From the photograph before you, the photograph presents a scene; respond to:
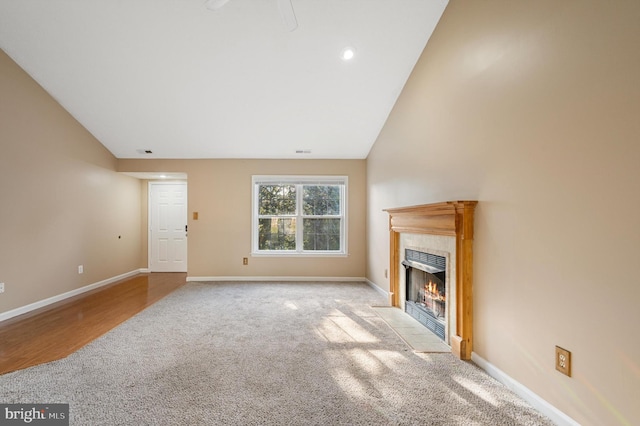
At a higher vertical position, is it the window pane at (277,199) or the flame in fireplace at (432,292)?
the window pane at (277,199)

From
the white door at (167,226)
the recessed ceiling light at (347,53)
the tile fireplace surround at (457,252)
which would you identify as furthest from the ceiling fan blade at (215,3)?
the white door at (167,226)

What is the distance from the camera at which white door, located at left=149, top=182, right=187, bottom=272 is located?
237 inches

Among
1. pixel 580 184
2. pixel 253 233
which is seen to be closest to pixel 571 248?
pixel 580 184

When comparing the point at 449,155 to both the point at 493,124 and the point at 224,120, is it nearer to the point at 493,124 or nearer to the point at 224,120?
the point at 493,124

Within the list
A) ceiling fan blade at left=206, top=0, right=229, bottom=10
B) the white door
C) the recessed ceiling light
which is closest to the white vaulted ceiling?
the recessed ceiling light

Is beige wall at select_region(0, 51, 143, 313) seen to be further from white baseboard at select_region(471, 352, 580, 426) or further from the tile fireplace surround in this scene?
white baseboard at select_region(471, 352, 580, 426)

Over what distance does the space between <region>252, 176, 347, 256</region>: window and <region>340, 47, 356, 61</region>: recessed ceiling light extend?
2418 mm

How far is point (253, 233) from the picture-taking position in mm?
5246

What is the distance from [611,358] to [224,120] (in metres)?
4.49

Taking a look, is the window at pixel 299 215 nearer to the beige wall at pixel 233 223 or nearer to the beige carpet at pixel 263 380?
the beige wall at pixel 233 223

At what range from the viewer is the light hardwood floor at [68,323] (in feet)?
7.88

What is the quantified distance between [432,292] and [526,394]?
1211mm

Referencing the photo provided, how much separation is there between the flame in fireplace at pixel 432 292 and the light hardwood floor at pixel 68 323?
3365 millimetres

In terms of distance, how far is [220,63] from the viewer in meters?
3.26
